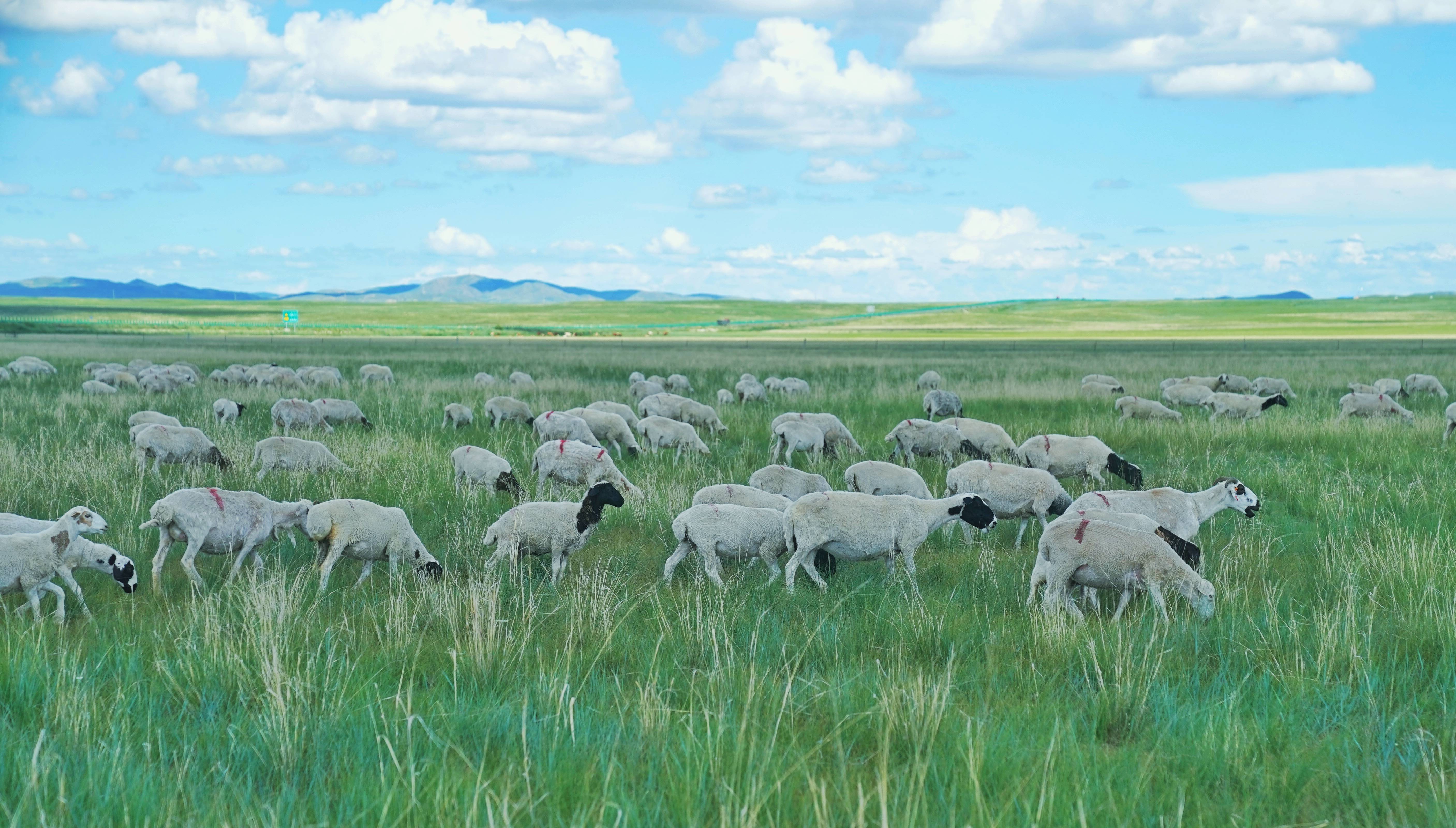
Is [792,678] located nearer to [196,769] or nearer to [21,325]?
[196,769]

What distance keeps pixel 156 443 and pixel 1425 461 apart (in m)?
19.7

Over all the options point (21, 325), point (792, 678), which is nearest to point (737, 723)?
point (792, 678)

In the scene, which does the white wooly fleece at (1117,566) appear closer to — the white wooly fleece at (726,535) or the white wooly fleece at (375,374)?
the white wooly fleece at (726,535)

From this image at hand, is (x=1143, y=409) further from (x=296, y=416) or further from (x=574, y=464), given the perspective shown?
(x=296, y=416)

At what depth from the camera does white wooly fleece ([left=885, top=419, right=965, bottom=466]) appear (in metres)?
16.7

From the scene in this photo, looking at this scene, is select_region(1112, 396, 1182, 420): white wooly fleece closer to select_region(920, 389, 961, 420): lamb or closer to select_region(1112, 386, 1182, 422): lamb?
select_region(1112, 386, 1182, 422): lamb

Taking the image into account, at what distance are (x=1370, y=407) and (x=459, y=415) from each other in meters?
21.3

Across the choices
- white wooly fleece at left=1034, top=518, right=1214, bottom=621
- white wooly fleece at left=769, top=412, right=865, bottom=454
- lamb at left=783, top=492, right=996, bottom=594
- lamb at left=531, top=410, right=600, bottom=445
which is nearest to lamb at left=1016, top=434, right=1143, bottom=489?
white wooly fleece at left=769, top=412, right=865, bottom=454

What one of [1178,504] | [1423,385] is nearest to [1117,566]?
[1178,504]

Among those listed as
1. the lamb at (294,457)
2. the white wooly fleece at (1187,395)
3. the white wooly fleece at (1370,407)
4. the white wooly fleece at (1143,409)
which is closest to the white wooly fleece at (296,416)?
the lamb at (294,457)

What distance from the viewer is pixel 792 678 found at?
630cm

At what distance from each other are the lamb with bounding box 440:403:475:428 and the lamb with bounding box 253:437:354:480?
6278 mm

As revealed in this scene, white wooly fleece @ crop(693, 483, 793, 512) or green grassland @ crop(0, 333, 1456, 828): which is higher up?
white wooly fleece @ crop(693, 483, 793, 512)

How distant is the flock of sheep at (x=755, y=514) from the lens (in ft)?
27.1
